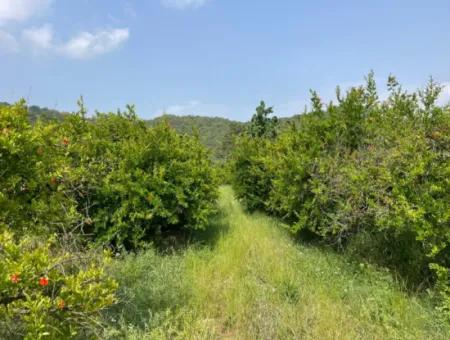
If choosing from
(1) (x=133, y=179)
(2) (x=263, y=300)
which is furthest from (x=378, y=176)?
(1) (x=133, y=179)

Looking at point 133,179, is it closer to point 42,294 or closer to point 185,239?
point 185,239

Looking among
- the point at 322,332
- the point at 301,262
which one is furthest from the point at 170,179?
the point at 322,332

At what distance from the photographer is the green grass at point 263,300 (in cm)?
315

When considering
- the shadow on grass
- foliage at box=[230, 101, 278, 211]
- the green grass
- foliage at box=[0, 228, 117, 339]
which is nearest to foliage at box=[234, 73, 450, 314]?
the green grass

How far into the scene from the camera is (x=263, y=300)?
369cm

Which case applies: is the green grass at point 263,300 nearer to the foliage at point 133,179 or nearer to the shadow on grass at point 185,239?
the shadow on grass at point 185,239

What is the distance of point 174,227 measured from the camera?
20.9 ft

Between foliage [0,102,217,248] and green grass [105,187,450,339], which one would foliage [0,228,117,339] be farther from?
foliage [0,102,217,248]

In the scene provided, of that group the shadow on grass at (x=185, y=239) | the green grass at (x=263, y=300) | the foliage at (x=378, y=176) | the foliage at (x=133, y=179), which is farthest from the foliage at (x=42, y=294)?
the shadow on grass at (x=185, y=239)

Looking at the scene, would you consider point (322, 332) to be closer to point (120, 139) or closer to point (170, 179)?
point (170, 179)

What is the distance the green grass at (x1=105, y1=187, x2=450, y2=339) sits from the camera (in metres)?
3.15

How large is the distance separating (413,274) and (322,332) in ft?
6.32

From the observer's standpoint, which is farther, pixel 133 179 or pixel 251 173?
pixel 251 173

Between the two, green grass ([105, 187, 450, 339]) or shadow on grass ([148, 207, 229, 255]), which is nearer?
green grass ([105, 187, 450, 339])
